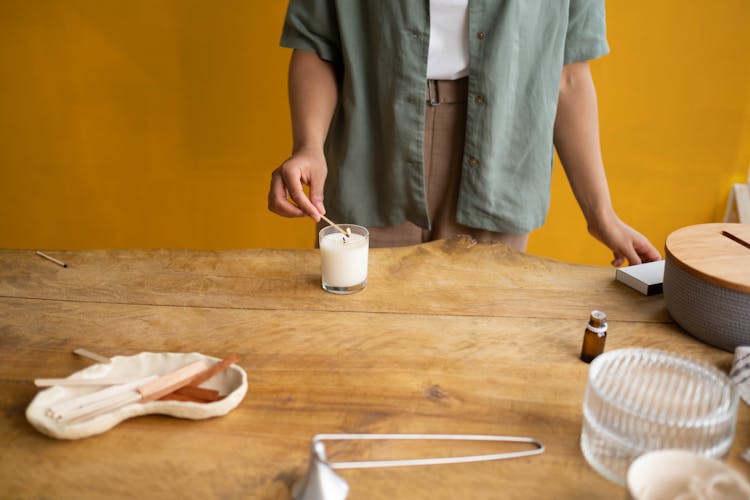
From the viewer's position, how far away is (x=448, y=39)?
142cm

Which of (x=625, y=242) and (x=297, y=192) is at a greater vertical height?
(x=297, y=192)

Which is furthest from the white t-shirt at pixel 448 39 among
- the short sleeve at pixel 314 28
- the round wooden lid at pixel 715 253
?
the round wooden lid at pixel 715 253

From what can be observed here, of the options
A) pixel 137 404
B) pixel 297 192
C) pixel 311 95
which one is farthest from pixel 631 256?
pixel 137 404

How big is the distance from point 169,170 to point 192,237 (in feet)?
0.95

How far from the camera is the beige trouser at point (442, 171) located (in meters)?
1.47

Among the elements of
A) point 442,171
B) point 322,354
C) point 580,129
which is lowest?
point 322,354

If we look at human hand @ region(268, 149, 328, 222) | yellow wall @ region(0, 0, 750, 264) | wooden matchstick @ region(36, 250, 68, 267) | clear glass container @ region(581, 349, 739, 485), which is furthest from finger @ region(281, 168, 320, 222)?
yellow wall @ region(0, 0, 750, 264)

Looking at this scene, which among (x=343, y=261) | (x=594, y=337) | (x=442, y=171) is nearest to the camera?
(x=594, y=337)

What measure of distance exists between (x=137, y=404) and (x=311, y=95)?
0.90 meters

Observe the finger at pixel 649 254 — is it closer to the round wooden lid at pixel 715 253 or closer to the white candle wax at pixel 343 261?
the round wooden lid at pixel 715 253

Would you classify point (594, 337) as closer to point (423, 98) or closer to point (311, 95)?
point (423, 98)

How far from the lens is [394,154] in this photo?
1501 millimetres

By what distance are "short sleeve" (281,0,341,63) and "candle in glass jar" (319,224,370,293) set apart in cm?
56

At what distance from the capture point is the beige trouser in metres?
1.47
